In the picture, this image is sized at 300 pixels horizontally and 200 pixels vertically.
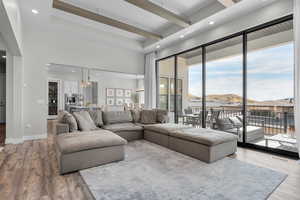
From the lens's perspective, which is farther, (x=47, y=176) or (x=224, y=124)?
(x=224, y=124)

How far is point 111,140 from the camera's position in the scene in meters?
2.72

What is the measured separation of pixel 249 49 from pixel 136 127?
139 inches

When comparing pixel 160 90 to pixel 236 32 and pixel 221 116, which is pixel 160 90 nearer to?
pixel 221 116

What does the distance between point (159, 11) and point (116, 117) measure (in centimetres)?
304

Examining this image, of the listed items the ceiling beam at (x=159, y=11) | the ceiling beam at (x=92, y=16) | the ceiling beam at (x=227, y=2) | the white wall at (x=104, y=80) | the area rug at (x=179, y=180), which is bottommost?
the area rug at (x=179, y=180)

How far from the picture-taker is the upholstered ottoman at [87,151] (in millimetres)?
2330

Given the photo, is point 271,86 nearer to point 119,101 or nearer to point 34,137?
point 34,137

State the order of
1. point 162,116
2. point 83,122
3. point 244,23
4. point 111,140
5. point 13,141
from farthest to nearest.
A: 1. point 162,116
2. point 13,141
3. point 244,23
4. point 83,122
5. point 111,140

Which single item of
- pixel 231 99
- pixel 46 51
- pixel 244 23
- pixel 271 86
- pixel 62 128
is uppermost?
pixel 244 23

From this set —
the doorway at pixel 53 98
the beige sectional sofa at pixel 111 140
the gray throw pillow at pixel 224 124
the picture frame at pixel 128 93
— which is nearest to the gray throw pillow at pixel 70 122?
the beige sectional sofa at pixel 111 140

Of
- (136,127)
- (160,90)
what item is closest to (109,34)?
(160,90)

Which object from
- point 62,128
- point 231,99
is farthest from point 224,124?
point 62,128

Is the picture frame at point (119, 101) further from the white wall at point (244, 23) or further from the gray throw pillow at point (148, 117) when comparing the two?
the white wall at point (244, 23)

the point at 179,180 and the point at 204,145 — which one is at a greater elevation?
the point at 204,145
